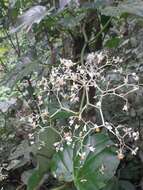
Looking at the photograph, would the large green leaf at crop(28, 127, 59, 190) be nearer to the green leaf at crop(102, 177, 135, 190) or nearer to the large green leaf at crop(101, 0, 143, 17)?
the green leaf at crop(102, 177, 135, 190)

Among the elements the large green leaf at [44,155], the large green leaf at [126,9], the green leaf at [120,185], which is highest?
the large green leaf at [126,9]

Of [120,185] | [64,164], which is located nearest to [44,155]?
[64,164]

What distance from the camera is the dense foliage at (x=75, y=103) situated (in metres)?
0.96

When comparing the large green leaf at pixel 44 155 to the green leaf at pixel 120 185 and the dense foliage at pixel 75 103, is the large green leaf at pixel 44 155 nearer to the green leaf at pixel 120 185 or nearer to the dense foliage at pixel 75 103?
the dense foliage at pixel 75 103

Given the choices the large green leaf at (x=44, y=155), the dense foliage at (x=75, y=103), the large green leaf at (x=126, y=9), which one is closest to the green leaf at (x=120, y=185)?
the dense foliage at (x=75, y=103)

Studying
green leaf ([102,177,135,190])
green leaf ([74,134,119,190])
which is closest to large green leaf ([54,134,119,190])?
green leaf ([74,134,119,190])

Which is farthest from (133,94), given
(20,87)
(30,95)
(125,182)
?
(20,87)

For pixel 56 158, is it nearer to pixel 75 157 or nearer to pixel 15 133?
pixel 75 157

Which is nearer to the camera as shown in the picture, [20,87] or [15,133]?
[15,133]

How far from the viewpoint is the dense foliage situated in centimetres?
96

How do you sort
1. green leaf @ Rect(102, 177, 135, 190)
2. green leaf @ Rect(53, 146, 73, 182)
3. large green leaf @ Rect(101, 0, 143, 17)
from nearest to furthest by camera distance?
1. large green leaf @ Rect(101, 0, 143, 17)
2. green leaf @ Rect(53, 146, 73, 182)
3. green leaf @ Rect(102, 177, 135, 190)

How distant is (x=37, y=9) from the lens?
975mm

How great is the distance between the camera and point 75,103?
121 centimetres

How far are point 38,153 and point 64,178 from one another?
0.10 meters
